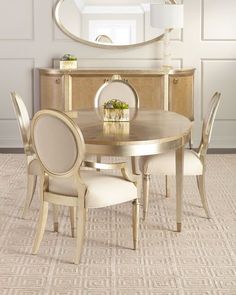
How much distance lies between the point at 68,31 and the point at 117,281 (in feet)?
13.7

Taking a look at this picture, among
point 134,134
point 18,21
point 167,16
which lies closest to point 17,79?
Answer: point 18,21

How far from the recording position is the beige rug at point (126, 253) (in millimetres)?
3740

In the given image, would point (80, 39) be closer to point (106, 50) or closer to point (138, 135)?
point (106, 50)

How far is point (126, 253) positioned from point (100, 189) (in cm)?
45

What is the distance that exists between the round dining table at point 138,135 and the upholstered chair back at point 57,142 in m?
0.14

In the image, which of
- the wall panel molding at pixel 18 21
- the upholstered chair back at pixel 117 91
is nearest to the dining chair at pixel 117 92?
the upholstered chair back at pixel 117 91

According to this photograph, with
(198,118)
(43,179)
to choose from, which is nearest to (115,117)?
(43,179)

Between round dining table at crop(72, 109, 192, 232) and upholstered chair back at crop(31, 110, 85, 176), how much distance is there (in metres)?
0.14

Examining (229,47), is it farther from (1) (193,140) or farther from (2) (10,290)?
(2) (10,290)

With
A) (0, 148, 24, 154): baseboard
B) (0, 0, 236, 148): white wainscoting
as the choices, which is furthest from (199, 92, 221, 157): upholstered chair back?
(0, 148, 24, 154): baseboard

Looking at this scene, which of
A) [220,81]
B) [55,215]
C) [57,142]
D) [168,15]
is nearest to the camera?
[57,142]

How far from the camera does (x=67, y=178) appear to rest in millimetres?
4035

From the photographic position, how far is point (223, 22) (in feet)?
24.7

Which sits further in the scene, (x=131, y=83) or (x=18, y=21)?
(x=18, y=21)
